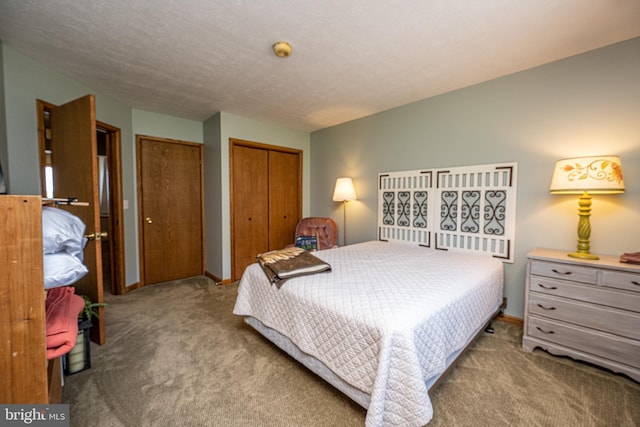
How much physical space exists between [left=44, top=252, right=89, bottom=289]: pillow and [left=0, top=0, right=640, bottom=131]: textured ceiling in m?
1.53

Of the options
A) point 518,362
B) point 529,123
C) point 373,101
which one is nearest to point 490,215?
point 529,123

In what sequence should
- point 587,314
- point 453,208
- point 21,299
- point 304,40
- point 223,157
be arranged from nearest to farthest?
point 21,299, point 587,314, point 304,40, point 453,208, point 223,157

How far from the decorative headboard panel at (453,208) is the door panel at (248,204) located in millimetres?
1826

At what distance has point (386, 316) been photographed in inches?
51.2

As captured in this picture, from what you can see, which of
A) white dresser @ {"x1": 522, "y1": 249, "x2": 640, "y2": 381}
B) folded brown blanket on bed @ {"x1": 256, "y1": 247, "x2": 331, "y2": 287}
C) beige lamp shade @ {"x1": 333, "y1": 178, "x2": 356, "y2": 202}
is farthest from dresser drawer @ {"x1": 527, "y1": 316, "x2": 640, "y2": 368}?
beige lamp shade @ {"x1": 333, "y1": 178, "x2": 356, "y2": 202}

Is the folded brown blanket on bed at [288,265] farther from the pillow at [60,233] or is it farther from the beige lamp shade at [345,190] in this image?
the beige lamp shade at [345,190]

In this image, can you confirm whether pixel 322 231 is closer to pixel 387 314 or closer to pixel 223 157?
pixel 223 157

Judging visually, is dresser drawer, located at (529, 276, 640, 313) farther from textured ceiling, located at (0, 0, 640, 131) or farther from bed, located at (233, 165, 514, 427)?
textured ceiling, located at (0, 0, 640, 131)

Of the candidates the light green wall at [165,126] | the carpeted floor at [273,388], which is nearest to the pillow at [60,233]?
the carpeted floor at [273,388]

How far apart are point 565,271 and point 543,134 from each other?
4.06 feet

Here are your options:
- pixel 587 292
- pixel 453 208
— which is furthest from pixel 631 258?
pixel 453 208

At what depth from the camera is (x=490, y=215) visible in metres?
2.63

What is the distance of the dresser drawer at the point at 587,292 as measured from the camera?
1.69 meters

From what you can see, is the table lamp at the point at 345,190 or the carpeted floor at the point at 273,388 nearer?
the carpeted floor at the point at 273,388
